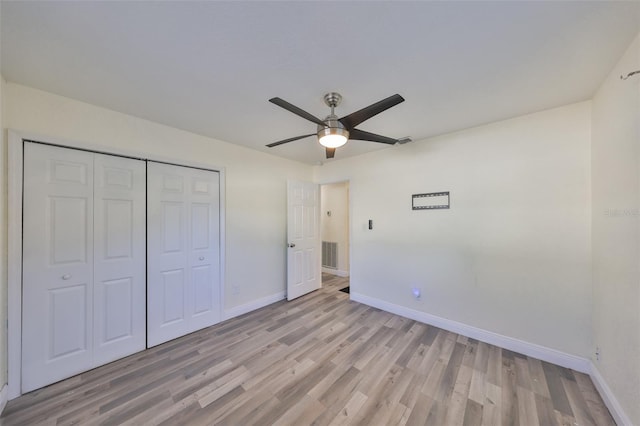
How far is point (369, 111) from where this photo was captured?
5.18 ft

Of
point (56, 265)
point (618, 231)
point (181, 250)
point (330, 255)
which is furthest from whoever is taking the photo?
point (330, 255)

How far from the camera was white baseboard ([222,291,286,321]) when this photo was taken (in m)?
3.09

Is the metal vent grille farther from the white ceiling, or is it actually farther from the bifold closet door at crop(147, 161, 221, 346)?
the white ceiling

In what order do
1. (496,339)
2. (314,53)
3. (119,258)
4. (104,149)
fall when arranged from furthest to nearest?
(496,339), (119,258), (104,149), (314,53)

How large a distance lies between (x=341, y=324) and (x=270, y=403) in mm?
1377

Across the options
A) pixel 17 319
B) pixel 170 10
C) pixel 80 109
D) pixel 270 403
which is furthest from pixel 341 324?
pixel 80 109

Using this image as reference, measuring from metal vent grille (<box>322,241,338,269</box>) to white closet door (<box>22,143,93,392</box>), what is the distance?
13.8 ft

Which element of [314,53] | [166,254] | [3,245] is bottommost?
[166,254]

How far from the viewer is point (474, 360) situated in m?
2.18

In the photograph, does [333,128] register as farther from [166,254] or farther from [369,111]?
[166,254]

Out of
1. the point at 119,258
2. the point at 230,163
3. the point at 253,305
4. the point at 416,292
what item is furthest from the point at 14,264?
the point at 416,292

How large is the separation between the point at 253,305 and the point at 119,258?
178cm

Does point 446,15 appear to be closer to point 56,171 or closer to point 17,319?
point 56,171

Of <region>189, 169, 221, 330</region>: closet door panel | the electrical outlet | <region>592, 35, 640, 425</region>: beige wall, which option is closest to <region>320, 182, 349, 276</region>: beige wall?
the electrical outlet
